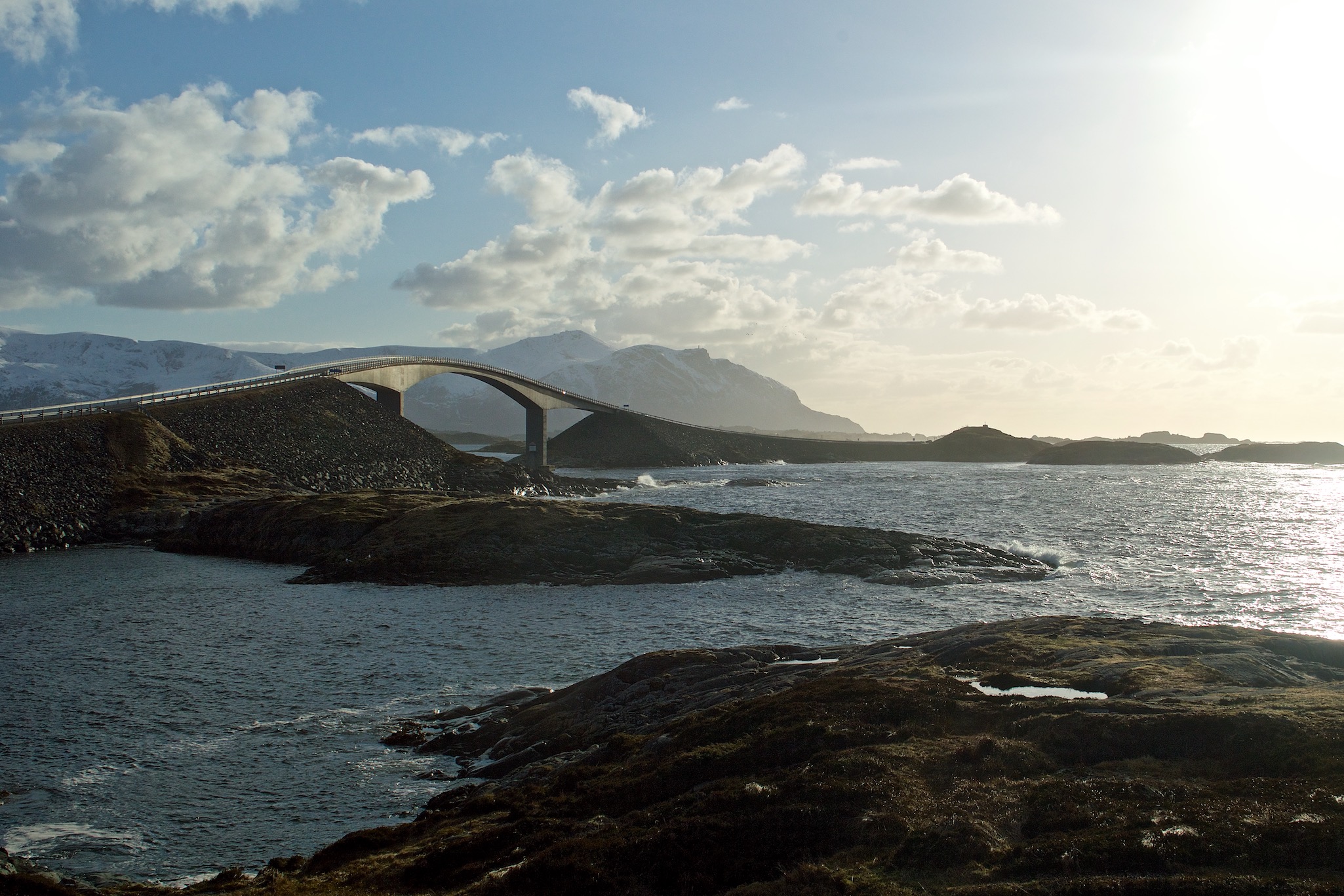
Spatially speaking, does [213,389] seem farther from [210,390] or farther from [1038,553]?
[1038,553]

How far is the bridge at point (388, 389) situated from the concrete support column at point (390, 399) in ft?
0.26

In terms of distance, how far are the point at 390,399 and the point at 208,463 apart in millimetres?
41192

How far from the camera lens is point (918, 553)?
36438mm

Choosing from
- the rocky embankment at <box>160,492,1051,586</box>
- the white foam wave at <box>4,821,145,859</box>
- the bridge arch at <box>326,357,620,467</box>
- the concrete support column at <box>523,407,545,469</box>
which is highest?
the bridge arch at <box>326,357,620,467</box>

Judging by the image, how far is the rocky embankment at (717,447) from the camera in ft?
493

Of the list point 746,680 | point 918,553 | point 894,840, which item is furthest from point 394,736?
point 918,553

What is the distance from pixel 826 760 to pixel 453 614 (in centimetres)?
1919

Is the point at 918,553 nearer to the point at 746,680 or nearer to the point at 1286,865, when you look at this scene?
the point at 746,680

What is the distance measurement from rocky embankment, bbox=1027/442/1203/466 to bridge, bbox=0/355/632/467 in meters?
83.5

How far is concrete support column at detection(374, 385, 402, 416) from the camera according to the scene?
101 metres

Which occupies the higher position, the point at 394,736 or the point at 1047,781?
the point at 1047,781

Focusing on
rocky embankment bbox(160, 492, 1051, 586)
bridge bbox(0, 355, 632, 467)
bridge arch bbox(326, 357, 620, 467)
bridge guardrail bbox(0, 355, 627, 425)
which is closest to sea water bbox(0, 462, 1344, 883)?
rocky embankment bbox(160, 492, 1051, 586)

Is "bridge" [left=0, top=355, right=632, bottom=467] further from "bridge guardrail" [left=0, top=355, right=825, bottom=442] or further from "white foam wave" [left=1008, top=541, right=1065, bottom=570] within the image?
"white foam wave" [left=1008, top=541, right=1065, bottom=570]

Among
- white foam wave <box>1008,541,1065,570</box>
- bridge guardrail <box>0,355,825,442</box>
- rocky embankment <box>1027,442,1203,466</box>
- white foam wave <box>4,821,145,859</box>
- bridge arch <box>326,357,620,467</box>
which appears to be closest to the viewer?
white foam wave <box>4,821,145,859</box>
